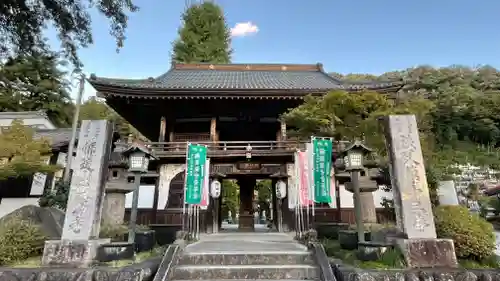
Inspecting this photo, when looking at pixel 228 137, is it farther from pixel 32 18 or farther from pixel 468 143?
pixel 468 143

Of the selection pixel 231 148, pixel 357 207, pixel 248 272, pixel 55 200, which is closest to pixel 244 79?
pixel 231 148

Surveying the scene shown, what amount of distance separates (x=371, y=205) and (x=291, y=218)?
382 cm

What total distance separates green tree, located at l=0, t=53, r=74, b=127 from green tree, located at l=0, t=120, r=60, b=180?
17650mm

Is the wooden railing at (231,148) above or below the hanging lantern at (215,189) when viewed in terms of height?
above

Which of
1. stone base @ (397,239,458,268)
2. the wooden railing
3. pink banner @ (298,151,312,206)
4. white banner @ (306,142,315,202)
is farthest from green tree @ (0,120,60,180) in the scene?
stone base @ (397,239,458,268)

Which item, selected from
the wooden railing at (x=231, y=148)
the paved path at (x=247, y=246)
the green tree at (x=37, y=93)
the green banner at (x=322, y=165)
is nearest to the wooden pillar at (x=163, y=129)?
the wooden railing at (x=231, y=148)

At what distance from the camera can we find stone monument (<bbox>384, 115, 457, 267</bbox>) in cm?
557

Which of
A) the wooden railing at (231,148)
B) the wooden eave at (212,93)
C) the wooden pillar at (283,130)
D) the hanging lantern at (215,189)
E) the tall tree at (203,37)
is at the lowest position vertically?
the hanging lantern at (215,189)

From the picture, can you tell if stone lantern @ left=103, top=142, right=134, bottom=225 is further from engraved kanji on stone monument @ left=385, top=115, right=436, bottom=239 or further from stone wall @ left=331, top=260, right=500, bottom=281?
engraved kanji on stone monument @ left=385, top=115, right=436, bottom=239

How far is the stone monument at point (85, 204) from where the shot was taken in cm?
577

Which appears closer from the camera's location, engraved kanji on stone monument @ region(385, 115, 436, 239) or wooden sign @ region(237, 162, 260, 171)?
engraved kanji on stone monument @ region(385, 115, 436, 239)

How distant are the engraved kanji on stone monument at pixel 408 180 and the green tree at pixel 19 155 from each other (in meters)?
12.4

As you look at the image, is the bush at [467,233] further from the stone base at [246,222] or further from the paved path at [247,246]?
the stone base at [246,222]

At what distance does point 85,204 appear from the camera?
6.24m
